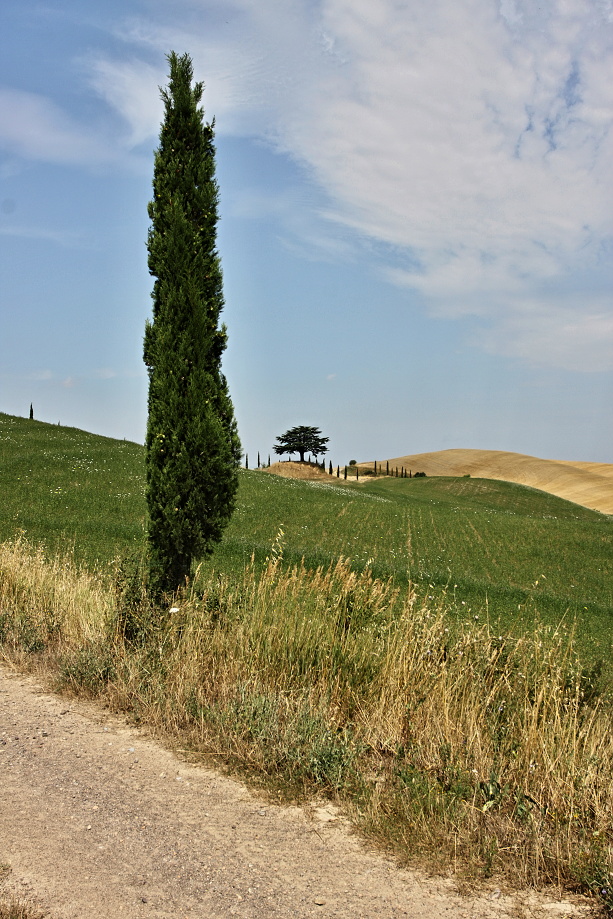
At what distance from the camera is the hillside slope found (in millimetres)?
70938

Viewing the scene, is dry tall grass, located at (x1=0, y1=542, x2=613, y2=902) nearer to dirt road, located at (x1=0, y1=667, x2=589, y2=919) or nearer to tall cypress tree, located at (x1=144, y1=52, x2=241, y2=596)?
dirt road, located at (x1=0, y1=667, x2=589, y2=919)

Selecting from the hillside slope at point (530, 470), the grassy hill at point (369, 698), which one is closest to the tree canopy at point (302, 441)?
the hillside slope at point (530, 470)

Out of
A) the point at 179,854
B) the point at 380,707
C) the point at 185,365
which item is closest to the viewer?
the point at 179,854

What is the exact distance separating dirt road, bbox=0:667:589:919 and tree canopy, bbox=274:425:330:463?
78215mm

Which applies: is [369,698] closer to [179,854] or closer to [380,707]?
[380,707]

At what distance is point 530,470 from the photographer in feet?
268

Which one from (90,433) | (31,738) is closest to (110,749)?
(31,738)

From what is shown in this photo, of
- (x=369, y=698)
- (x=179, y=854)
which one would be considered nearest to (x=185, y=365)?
(x=369, y=698)

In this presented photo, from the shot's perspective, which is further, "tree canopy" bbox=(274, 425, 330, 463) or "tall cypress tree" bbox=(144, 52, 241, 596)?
"tree canopy" bbox=(274, 425, 330, 463)

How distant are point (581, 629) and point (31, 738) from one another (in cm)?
1235

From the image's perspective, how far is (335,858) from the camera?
368 centimetres

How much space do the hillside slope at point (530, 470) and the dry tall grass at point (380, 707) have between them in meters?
63.6

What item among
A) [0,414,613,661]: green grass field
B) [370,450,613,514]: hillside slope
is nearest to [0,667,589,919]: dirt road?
[0,414,613,661]: green grass field

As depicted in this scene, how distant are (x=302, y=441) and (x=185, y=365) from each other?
74982mm
